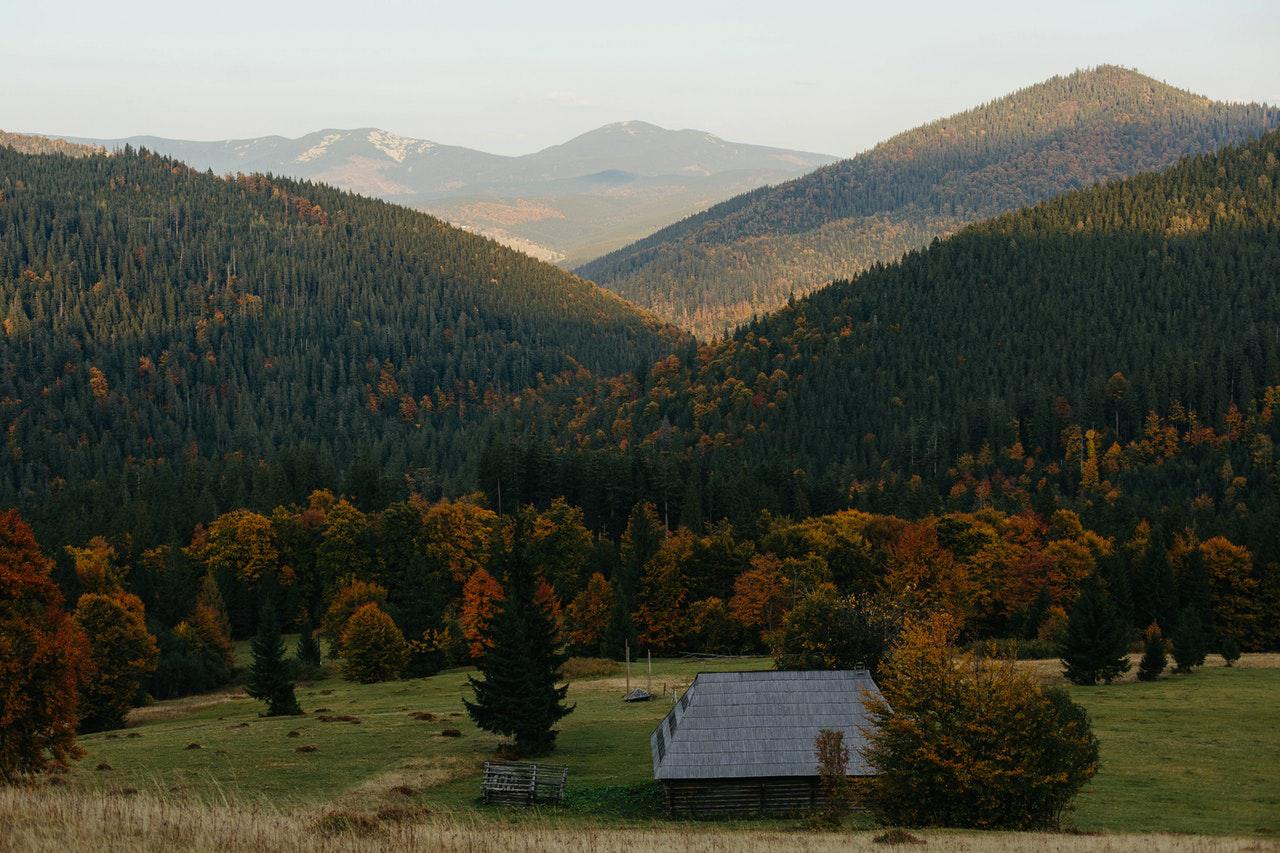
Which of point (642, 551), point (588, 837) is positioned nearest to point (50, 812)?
point (588, 837)

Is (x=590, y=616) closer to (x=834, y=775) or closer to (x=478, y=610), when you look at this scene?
(x=478, y=610)

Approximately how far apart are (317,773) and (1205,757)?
4286 cm

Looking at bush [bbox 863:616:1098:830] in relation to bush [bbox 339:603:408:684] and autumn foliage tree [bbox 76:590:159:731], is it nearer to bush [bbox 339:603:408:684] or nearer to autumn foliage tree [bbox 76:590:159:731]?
autumn foliage tree [bbox 76:590:159:731]

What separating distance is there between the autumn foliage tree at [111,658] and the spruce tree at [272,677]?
9.08 m

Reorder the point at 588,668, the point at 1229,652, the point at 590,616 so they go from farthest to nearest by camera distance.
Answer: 1. the point at 590,616
2. the point at 588,668
3. the point at 1229,652

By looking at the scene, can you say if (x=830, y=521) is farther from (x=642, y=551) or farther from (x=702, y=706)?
(x=702, y=706)

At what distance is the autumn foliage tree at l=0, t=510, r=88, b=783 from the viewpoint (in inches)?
1747

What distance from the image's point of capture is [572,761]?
61.4 metres

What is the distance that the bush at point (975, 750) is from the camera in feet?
140

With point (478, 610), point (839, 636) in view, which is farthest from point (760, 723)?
point (478, 610)

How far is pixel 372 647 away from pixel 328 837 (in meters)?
75.1

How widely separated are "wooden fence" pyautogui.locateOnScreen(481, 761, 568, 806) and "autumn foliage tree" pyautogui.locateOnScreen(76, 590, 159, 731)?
39.6 metres

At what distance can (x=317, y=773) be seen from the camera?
56.6 metres

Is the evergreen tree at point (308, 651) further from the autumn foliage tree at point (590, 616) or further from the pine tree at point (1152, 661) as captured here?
the pine tree at point (1152, 661)
